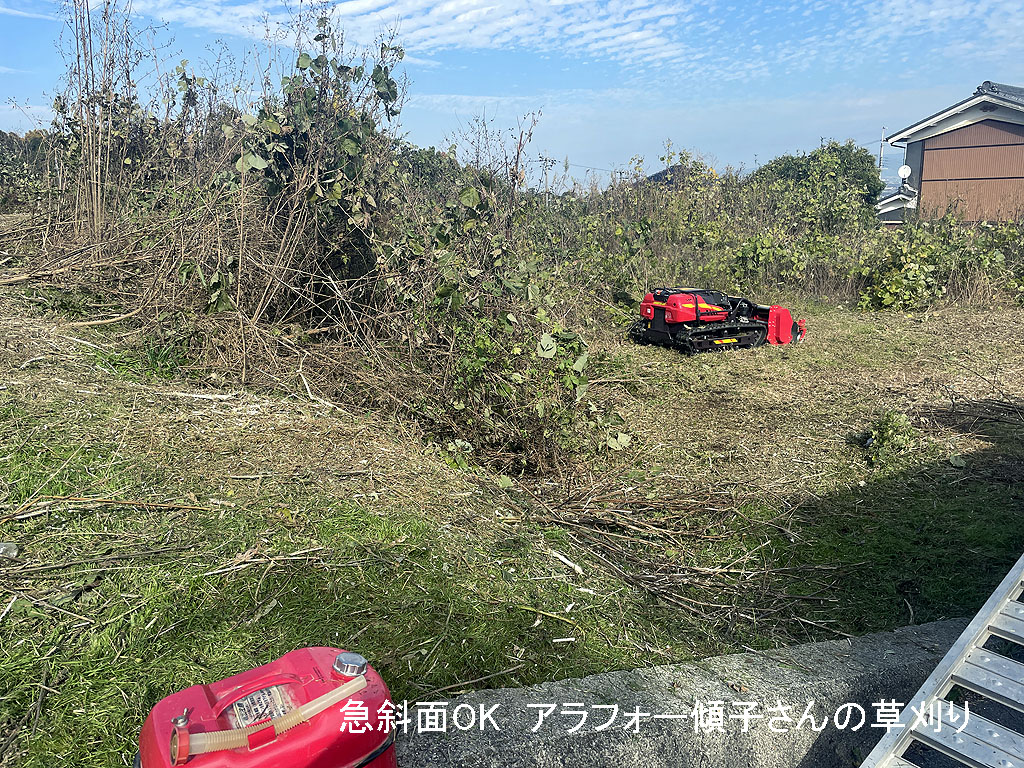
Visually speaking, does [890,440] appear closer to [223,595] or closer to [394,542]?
[394,542]

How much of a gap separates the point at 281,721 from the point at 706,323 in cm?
716

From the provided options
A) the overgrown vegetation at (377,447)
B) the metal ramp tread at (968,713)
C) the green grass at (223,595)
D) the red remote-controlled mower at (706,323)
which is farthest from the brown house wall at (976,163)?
the green grass at (223,595)

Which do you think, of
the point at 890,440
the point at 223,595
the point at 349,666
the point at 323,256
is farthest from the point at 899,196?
the point at 349,666

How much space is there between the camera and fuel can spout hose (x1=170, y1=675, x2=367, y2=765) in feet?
5.13

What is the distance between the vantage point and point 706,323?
27.0ft

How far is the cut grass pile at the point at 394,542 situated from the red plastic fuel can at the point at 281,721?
0.71 metres

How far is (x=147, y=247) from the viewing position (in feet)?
17.7

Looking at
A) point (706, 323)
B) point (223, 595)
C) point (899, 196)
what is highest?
point (899, 196)

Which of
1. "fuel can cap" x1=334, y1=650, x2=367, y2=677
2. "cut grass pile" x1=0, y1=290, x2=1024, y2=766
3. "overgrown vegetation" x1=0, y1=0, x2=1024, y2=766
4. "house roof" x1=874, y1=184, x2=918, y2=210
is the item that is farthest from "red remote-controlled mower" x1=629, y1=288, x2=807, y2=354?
"house roof" x1=874, y1=184, x2=918, y2=210

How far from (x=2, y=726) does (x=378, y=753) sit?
1172 millimetres

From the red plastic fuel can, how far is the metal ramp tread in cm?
168

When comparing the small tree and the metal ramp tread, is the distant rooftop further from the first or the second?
the metal ramp tread

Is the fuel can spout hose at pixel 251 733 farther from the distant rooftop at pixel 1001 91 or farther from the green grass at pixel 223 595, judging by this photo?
the distant rooftop at pixel 1001 91

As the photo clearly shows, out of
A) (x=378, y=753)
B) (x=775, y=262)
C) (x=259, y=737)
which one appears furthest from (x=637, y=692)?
(x=775, y=262)
